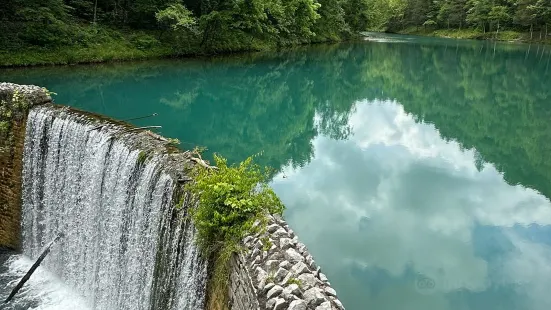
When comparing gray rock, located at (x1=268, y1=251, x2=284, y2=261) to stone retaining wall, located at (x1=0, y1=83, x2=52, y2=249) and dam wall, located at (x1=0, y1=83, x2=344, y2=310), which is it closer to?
dam wall, located at (x1=0, y1=83, x2=344, y2=310)

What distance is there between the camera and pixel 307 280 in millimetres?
4102

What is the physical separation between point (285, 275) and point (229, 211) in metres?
1.22

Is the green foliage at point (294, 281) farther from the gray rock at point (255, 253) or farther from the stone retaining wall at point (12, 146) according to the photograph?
the stone retaining wall at point (12, 146)

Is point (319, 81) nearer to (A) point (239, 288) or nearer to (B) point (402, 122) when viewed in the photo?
(B) point (402, 122)

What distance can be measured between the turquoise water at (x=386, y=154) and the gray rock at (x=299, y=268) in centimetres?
311

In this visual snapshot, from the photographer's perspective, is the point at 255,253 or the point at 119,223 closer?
the point at 255,253

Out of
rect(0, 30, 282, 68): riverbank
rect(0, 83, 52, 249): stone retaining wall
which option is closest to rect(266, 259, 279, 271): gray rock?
rect(0, 83, 52, 249): stone retaining wall

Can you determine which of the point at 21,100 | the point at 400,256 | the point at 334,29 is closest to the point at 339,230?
the point at 400,256

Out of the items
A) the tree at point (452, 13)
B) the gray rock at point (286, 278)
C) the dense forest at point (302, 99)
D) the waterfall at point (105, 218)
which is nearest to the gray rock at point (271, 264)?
the gray rock at point (286, 278)

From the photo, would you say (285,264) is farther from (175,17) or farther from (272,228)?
(175,17)

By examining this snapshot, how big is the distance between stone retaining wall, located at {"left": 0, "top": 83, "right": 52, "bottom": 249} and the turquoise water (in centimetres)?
466

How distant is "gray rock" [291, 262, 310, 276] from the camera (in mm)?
4219

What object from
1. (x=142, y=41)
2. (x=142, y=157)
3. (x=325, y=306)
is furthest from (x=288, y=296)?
(x=142, y=41)

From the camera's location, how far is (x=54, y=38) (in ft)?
73.1
